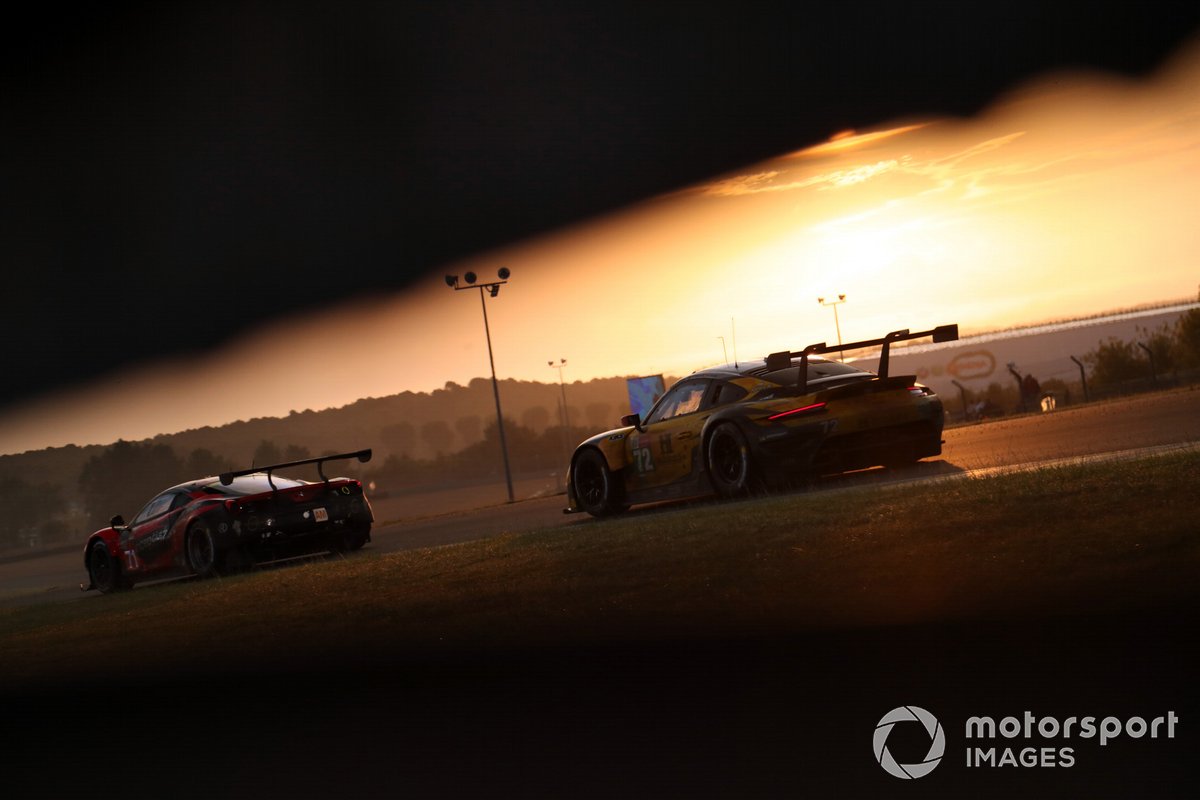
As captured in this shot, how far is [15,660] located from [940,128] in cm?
846

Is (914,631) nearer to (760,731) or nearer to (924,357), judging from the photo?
(760,731)

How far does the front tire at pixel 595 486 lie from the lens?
13406 mm

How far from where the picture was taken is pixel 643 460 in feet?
42.7

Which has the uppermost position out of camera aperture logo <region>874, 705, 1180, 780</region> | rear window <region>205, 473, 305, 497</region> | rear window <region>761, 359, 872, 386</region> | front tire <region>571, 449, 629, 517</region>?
rear window <region>761, 359, 872, 386</region>

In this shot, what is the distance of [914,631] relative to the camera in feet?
17.5

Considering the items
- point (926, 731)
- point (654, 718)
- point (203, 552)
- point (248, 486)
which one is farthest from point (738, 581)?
point (203, 552)

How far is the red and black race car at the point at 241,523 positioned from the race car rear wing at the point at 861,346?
492 cm

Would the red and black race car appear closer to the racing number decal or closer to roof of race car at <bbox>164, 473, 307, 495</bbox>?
roof of race car at <bbox>164, 473, 307, 495</bbox>

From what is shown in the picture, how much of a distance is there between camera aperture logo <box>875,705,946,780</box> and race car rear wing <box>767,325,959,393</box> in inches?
263

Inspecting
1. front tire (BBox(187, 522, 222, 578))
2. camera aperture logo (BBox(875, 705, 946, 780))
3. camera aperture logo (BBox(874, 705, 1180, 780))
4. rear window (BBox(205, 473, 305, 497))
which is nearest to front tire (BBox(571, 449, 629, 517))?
rear window (BBox(205, 473, 305, 497))

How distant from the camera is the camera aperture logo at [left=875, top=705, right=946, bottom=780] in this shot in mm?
3622

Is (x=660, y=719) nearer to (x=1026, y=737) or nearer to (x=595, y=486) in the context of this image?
(x=1026, y=737)

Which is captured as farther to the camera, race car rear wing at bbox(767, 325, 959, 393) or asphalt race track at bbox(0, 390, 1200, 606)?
asphalt race track at bbox(0, 390, 1200, 606)

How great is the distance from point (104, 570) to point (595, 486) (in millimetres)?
7083
